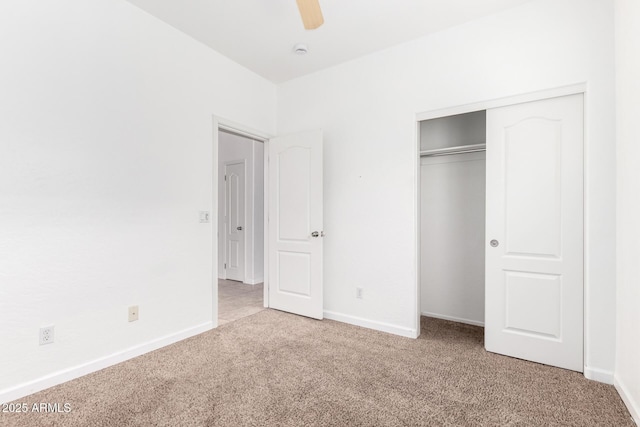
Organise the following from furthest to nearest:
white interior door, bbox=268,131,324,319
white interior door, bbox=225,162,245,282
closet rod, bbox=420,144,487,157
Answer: white interior door, bbox=225,162,245,282
white interior door, bbox=268,131,324,319
closet rod, bbox=420,144,487,157

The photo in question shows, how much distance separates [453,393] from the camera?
2.00 m

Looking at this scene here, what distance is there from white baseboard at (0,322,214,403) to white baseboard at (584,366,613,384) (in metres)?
3.16

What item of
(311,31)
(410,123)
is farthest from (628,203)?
(311,31)

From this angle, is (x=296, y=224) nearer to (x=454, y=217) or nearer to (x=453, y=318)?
(x=454, y=217)

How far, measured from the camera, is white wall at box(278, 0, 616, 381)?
2162 mm

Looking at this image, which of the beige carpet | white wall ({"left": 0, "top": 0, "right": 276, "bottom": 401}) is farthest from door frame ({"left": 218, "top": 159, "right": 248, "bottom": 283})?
the beige carpet

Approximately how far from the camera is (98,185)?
2.30m

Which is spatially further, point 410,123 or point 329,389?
point 410,123

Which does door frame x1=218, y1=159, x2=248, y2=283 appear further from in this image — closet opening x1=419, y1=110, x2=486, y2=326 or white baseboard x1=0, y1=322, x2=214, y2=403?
closet opening x1=419, y1=110, x2=486, y2=326

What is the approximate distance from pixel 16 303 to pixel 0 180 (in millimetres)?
764

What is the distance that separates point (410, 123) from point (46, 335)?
3294 millimetres

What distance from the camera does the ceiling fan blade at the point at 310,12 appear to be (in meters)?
Answer: 1.67

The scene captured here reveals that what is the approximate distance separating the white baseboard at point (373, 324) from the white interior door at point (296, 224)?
0.17 meters

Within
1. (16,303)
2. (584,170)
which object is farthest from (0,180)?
(584,170)
